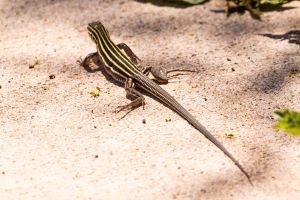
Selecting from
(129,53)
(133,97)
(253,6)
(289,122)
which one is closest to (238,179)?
(289,122)

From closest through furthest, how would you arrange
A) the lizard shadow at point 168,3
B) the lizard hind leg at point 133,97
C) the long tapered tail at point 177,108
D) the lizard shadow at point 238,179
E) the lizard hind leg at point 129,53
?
the lizard shadow at point 238,179, the long tapered tail at point 177,108, the lizard hind leg at point 133,97, the lizard hind leg at point 129,53, the lizard shadow at point 168,3

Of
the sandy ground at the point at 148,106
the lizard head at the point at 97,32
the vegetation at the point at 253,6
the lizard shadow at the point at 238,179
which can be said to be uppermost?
the lizard head at the point at 97,32

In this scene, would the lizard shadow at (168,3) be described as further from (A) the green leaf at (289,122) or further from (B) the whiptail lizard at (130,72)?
(A) the green leaf at (289,122)

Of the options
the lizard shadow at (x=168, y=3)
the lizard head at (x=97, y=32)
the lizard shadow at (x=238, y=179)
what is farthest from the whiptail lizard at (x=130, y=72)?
the lizard shadow at (x=168, y=3)

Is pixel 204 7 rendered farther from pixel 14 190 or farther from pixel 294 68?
pixel 14 190

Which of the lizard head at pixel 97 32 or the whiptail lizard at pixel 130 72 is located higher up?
the lizard head at pixel 97 32

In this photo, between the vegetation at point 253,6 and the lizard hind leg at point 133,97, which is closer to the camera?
→ the lizard hind leg at point 133,97

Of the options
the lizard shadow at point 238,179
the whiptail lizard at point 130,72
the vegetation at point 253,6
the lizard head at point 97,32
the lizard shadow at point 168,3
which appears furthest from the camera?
the lizard shadow at point 168,3

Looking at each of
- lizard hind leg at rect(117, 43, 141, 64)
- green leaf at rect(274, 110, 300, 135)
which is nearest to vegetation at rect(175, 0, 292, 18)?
lizard hind leg at rect(117, 43, 141, 64)
